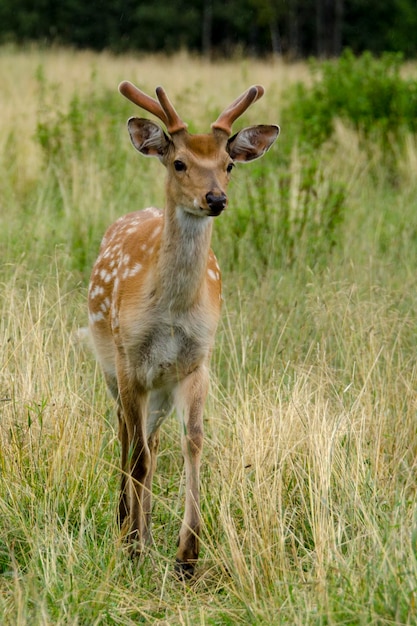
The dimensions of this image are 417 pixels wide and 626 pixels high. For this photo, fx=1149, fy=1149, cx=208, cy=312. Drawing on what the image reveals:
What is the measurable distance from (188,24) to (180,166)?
3614 centimetres

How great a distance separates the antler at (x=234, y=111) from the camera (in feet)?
15.3

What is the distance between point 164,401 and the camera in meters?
4.91

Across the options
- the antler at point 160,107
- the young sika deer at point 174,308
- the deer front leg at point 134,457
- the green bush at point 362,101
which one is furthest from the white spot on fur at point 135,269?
the green bush at point 362,101

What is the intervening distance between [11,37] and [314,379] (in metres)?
26.5

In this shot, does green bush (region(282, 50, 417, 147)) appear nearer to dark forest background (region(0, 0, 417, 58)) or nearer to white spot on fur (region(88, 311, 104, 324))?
white spot on fur (region(88, 311, 104, 324))

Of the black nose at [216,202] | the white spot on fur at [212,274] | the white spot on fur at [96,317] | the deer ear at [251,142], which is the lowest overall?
the white spot on fur at [96,317]

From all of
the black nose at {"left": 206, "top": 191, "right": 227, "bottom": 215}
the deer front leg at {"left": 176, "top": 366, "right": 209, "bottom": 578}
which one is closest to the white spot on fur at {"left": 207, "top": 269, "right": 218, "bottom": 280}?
the deer front leg at {"left": 176, "top": 366, "right": 209, "bottom": 578}

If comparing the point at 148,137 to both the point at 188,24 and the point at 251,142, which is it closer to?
the point at 251,142

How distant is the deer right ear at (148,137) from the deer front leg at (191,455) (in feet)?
3.02

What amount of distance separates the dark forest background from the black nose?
33.7 meters

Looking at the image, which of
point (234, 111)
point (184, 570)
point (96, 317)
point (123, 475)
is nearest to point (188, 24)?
point (96, 317)

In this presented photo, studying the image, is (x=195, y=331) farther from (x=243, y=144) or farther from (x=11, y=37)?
(x=11, y=37)

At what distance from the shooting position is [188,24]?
1553 inches

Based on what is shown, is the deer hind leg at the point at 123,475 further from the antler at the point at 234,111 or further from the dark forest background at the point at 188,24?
the dark forest background at the point at 188,24
